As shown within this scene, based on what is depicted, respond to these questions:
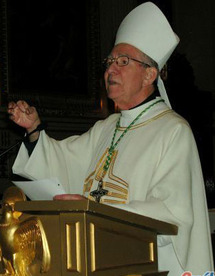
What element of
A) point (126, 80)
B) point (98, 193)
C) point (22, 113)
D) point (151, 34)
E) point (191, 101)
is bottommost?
point (98, 193)

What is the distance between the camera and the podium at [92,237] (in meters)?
2.40

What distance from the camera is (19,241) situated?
2.71 metres

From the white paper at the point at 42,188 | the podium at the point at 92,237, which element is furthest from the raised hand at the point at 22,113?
the podium at the point at 92,237

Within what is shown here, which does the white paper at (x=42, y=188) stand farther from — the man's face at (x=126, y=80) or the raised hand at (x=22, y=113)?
the man's face at (x=126, y=80)

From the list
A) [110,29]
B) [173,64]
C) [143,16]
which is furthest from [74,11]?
[143,16]

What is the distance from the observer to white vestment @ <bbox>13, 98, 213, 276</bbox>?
312 cm

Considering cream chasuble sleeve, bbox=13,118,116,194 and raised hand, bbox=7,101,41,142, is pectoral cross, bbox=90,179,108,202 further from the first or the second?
raised hand, bbox=7,101,41,142

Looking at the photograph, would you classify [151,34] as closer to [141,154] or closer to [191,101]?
[141,154]

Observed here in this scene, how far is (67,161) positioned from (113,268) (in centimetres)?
140

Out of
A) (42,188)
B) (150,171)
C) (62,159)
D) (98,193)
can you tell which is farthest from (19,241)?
(62,159)

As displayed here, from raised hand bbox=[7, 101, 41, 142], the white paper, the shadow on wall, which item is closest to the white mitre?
raised hand bbox=[7, 101, 41, 142]

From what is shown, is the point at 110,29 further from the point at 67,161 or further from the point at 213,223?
the point at 67,161

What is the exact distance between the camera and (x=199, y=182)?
336cm

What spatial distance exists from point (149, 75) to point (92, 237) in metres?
1.56
